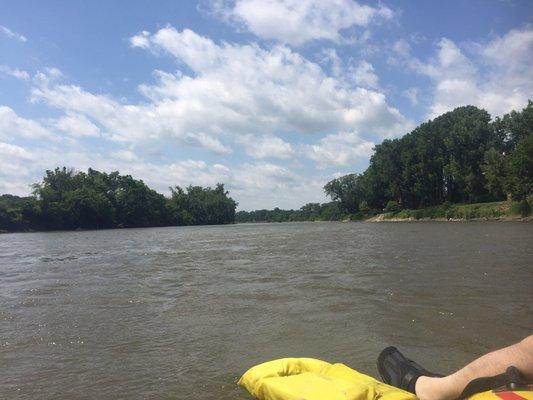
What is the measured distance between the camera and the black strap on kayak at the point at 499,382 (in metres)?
2.88

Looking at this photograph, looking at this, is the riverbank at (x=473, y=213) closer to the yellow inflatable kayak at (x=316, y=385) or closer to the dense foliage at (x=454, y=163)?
the dense foliage at (x=454, y=163)

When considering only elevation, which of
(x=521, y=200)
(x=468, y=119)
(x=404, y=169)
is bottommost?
(x=521, y=200)

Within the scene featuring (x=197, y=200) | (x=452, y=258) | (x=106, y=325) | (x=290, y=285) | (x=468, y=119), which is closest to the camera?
(x=106, y=325)

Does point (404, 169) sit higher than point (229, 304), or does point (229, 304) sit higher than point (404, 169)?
point (404, 169)

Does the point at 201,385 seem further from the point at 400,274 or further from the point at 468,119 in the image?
the point at 468,119

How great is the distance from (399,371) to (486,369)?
3.05 feet

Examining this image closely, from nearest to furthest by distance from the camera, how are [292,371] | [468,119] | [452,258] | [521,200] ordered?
1. [292,371]
2. [452,258]
3. [521,200]
4. [468,119]

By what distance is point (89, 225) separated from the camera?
302ft

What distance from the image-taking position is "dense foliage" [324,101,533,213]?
52.6 m

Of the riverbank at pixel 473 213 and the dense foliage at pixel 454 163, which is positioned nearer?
the riverbank at pixel 473 213

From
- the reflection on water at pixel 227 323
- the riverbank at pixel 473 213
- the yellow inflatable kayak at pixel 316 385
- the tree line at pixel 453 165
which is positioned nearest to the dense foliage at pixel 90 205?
the tree line at pixel 453 165

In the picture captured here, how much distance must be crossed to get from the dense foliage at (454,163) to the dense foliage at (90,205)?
5078cm

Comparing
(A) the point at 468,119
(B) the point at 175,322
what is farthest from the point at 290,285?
(A) the point at 468,119

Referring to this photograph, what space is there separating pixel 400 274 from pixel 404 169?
78310 mm
